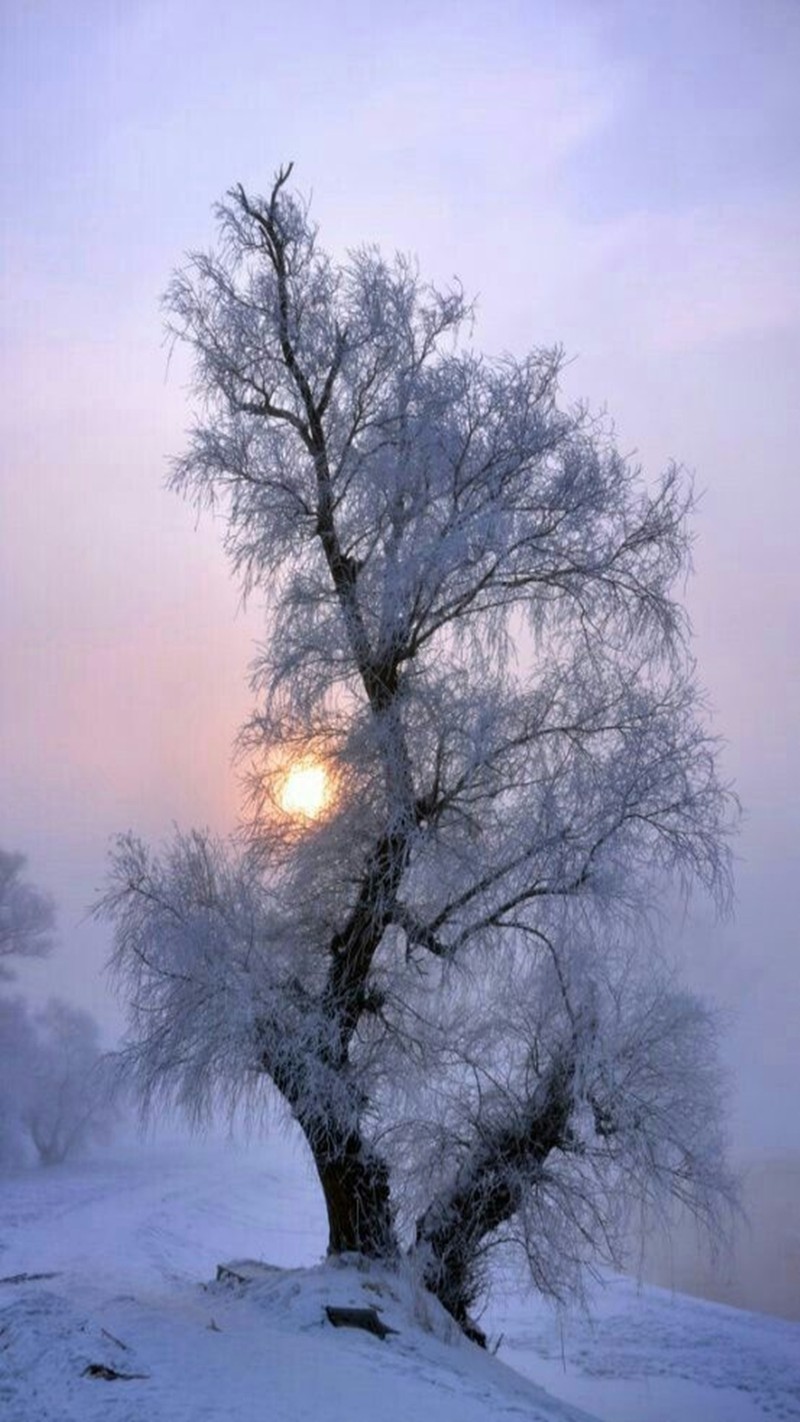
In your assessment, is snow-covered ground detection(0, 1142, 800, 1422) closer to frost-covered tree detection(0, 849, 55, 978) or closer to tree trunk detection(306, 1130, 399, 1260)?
tree trunk detection(306, 1130, 399, 1260)

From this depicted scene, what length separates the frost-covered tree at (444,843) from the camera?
11.3 metres

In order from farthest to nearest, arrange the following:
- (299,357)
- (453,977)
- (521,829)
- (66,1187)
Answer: (66,1187)
(299,357)
(453,977)
(521,829)

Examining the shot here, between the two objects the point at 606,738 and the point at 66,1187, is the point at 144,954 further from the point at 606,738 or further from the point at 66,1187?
Result: the point at 66,1187

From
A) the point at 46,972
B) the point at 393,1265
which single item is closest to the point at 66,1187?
the point at 46,972

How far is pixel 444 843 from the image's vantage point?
38.0 ft

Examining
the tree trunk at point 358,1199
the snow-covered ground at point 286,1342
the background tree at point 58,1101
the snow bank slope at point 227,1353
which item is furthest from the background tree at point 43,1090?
the tree trunk at point 358,1199

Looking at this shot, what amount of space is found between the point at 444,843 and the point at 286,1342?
4.40 meters

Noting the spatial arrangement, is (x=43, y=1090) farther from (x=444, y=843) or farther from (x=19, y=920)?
(x=444, y=843)

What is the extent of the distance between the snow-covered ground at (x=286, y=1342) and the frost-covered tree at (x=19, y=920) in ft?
41.4

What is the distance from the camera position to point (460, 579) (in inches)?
464

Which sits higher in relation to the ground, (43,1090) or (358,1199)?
(43,1090)

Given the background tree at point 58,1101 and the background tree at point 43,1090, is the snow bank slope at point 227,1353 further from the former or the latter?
the background tree at point 58,1101

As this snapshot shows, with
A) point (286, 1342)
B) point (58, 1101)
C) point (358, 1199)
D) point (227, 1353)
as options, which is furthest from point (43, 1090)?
point (227, 1353)

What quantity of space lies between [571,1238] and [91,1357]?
544 centimetres
